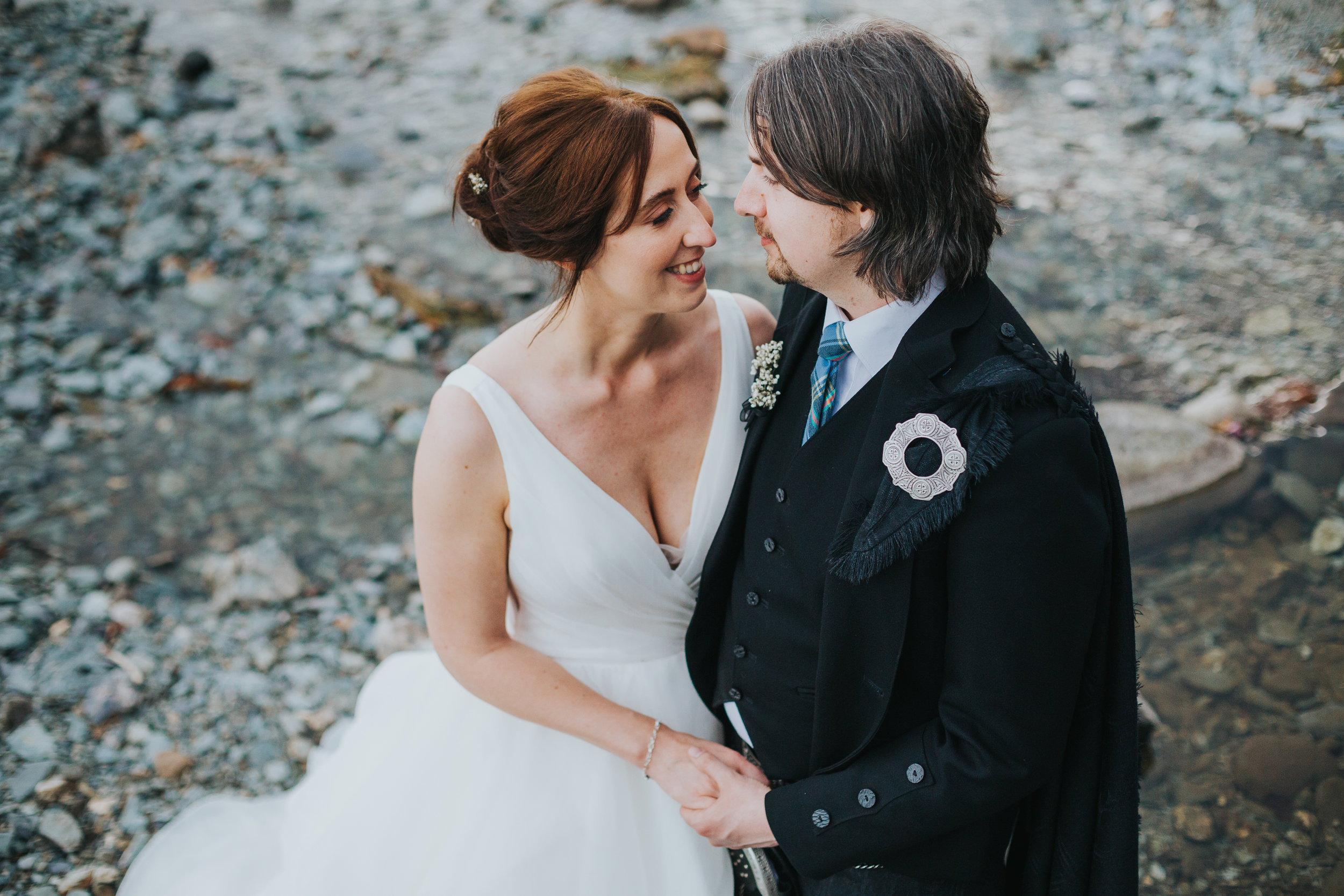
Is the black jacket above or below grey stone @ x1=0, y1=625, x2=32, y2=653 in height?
above

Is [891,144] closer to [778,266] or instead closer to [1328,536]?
[778,266]

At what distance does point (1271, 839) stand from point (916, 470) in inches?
89.3

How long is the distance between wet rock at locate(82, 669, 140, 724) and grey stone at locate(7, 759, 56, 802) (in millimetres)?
→ 208

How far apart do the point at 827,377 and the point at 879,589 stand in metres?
0.43

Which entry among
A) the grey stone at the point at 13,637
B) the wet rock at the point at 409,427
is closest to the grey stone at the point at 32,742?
the grey stone at the point at 13,637

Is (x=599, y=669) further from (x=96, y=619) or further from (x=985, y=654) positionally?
(x=96, y=619)

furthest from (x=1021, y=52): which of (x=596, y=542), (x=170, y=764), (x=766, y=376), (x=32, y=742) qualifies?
(x=32, y=742)

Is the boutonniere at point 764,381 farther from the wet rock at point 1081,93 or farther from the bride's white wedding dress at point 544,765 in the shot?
the wet rock at point 1081,93

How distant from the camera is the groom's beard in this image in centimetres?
182

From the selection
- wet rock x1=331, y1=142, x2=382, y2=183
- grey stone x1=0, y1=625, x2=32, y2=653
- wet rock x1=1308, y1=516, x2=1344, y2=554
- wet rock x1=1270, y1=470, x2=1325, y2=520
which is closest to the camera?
grey stone x1=0, y1=625, x2=32, y2=653

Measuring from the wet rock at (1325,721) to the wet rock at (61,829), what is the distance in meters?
4.01

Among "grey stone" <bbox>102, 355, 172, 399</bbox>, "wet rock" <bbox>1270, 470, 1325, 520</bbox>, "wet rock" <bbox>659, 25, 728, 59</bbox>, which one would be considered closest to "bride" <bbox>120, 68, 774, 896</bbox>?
"wet rock" <bbox>1270, 470, 1325, 520</bbox>

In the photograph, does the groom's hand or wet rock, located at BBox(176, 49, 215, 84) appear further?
wet rock, located at BBox(176, 49, 215, 84)

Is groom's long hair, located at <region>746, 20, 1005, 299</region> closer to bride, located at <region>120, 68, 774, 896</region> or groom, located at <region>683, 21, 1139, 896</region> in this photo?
groom, located at <region>683, 21, 1139, 896</region>
